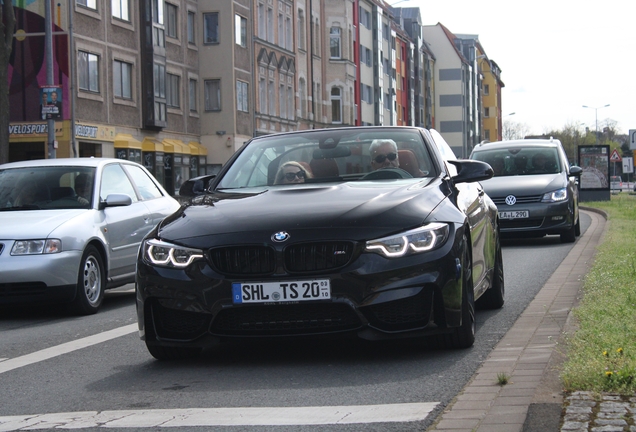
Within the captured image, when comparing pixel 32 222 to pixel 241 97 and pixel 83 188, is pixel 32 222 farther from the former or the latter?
pixel 241 97

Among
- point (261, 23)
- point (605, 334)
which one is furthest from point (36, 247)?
point (261, 23)

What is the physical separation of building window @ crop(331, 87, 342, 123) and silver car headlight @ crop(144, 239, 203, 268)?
219 ft

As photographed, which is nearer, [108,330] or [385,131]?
[385,131]

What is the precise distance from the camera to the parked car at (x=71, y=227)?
1047 cm

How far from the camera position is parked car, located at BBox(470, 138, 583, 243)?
18.7 meters

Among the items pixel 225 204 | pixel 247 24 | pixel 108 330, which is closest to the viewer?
pixel 225 204

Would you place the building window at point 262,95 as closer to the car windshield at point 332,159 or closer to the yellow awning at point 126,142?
the yellow awning at point 126,142

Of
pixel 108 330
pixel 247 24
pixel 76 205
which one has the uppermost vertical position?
pixel 247 24

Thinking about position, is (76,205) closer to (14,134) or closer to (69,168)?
(69,168)

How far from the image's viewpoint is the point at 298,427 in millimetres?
4875

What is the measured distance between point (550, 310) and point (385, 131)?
1940mm

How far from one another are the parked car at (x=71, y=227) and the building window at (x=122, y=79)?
2930 centimetres

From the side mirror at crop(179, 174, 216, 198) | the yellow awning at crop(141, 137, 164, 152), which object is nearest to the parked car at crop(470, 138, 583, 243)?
the side mirror at crop(179, 174, 216, 198)

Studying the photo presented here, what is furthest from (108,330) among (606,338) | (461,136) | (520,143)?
(461,136)
